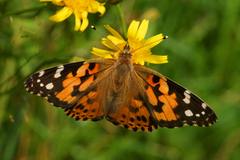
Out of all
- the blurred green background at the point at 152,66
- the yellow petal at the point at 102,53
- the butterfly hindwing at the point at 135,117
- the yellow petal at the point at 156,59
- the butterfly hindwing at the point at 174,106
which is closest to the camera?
the butterfly hindwing at the point at 174,106

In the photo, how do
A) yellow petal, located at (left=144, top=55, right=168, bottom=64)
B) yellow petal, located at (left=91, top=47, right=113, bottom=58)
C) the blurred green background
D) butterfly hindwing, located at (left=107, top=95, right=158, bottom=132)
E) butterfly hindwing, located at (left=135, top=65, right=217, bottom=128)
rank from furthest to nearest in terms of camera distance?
the blurred green background < yellow petal, located at (left=91, top=47, right=113, bottom=58) < yellow petal, located at (left=144, top=55, right=168, bottom=64) < butterfly hindwing, located at (left=107, top=95, right=158, bottom=132) < butterfly hindwing, located at (left=135, top=65, right=217, bottom=128)

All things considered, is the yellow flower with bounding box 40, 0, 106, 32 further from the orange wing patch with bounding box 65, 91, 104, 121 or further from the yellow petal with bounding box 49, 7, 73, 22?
the orange wing patch with bounding box 65, 91, 104, 121

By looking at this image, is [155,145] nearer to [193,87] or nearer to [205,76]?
[193,87]

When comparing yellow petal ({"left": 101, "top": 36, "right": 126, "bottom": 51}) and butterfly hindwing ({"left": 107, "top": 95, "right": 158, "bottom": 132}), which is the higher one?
yellow petal ({"left": 101, "top": 36, "right": 126, "bottom": 51})

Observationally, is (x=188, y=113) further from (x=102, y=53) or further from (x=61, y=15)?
(x=61, y=15)

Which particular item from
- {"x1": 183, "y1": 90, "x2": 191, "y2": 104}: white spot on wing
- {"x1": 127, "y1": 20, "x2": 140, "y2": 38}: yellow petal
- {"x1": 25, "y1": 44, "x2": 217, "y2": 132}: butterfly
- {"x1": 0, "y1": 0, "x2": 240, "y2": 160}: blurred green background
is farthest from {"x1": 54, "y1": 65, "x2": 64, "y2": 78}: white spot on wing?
{"x1": 183, "y1": 90, "x2": 191, "y2": 104}: white spot on wing

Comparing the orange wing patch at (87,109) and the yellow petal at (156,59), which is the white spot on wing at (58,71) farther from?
the yellow petal at (156,59)

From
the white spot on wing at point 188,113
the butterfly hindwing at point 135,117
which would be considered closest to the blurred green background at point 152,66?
the butterfly hindwing at point 135,117
